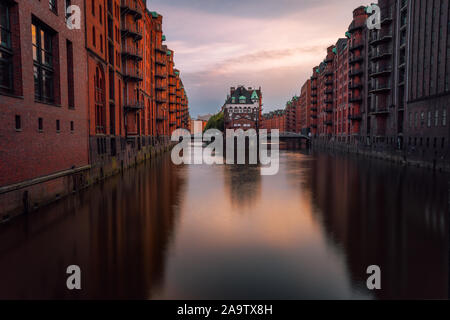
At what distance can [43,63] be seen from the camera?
709 inches

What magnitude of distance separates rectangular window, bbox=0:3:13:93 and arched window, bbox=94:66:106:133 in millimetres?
12078

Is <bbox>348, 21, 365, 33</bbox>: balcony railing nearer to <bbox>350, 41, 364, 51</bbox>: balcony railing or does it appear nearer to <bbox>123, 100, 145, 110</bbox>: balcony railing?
<bbox>350, 41, 364, 51</bbox>: balcony railing

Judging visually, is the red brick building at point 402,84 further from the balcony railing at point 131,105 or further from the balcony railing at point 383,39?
the balcony railing at point 131,105

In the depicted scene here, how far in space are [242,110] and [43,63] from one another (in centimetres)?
12281

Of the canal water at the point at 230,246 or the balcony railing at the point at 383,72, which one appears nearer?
the canal water at the point at 230,246

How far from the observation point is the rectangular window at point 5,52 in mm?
14055

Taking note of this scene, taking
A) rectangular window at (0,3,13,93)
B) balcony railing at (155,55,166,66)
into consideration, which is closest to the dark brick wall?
rectangular window at (0,3,13,93)

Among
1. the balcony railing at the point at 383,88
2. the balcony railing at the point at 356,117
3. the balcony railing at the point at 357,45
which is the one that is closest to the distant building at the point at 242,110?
the balcony railing at the point at 356,117

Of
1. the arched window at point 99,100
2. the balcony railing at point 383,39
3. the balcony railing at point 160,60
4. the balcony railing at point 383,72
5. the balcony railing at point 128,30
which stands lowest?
the arched window at point 99,100

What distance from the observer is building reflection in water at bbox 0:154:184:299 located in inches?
311

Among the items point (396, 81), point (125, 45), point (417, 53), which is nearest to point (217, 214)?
point (125, 45)

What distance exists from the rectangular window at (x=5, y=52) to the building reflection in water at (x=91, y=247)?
20.0 feet

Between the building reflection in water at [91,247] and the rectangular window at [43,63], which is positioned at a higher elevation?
the rectangular window at [43,63]

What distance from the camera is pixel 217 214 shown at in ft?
51.5
